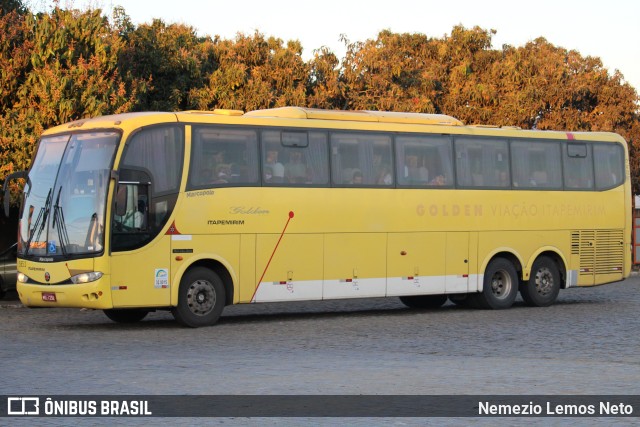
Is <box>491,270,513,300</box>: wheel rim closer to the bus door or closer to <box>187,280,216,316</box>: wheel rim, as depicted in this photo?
<box>187,280,216,316</box>: wheel rim

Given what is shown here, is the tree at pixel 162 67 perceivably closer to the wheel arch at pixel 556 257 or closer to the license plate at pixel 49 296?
the wheel arch at pixel 556 257

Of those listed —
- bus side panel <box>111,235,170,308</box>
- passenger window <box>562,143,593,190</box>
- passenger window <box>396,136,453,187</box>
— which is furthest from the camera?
passenger window <box>562,143,593,190</box>

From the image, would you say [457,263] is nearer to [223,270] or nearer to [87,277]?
[223,270]

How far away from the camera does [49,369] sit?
13.5 metres

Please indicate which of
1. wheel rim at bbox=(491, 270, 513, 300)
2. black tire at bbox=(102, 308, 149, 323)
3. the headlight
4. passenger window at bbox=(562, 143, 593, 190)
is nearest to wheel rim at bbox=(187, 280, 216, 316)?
black tire at bbox=(102, 308, 149, 323)

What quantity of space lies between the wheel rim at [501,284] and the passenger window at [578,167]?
2.55 metres

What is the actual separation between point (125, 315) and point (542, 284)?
9.00 m

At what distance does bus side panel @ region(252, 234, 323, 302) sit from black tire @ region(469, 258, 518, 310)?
14.1ft

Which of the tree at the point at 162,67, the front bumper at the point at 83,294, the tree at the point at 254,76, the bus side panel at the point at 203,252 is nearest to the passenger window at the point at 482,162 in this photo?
the bus side panel at the point at 203,252

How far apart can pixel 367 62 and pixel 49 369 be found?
25.5 metres

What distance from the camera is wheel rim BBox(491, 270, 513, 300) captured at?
24297mm

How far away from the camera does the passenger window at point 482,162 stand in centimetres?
2364

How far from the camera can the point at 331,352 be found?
1565 centimetres

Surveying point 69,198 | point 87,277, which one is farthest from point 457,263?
point 69,198
